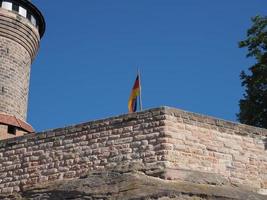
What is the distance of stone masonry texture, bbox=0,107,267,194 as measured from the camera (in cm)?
966

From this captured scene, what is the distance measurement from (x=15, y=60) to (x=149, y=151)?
9.91 metres

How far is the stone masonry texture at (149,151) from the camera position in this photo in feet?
31.7

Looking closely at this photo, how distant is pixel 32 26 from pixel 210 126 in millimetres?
11100

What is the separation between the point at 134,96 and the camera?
38.5 feet

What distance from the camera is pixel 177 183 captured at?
30.0 feet

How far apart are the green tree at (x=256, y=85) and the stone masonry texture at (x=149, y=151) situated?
21.0ft

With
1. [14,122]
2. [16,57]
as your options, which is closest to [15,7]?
[16,57]

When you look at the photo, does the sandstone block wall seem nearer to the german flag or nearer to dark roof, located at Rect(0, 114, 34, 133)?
the german flag

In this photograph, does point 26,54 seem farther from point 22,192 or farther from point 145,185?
point 145,185

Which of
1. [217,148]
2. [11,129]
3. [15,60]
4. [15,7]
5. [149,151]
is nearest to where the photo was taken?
[149,151]

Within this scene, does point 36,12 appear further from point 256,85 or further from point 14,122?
point 256,85

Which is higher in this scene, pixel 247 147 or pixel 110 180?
pixel 247 147

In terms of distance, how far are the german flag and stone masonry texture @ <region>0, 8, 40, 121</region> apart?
22.2 feet

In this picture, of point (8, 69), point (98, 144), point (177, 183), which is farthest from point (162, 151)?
point (8, 69)
